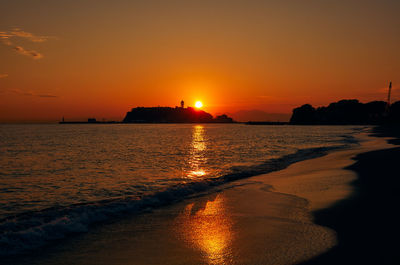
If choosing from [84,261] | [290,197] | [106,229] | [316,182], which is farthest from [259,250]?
[316,182]

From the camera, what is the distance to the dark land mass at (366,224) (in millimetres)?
5680

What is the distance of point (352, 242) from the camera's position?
646 centimetres

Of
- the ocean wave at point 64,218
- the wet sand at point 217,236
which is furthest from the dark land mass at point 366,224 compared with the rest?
the ocean wave at point 64,218

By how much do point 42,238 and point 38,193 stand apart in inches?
273

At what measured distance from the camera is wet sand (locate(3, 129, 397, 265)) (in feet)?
19.8

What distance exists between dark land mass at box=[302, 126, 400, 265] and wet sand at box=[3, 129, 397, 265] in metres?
0.16

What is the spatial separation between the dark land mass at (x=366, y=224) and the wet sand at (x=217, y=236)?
0.54 feet

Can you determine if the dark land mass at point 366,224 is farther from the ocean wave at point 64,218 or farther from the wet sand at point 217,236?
the ocean wave at point 64,218

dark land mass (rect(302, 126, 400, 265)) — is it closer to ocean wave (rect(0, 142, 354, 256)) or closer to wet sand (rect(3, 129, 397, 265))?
wet sand (rect(3, 129, 397, 265))

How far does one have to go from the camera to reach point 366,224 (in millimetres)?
7609

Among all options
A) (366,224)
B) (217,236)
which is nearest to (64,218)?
(217,236)

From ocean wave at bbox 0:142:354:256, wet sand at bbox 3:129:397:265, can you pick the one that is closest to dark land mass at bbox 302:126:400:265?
wet sand at bbox 3:129:397:265

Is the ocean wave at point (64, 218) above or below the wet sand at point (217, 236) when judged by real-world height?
below

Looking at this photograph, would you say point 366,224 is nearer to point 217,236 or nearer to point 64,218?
point 217,236
